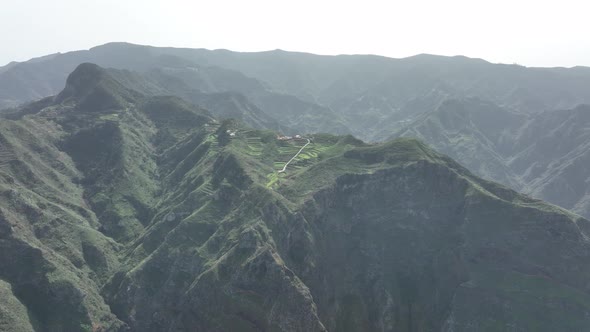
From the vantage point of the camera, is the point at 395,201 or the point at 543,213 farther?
the point at 395,201

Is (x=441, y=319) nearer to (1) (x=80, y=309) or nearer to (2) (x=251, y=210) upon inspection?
(2) (x=251, y=210)

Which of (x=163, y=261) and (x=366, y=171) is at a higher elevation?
(x=366, y=171)

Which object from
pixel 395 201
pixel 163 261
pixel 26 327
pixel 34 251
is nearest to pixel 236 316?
pixel 163 261

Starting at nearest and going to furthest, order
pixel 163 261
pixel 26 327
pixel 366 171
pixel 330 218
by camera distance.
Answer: pixel 26 327
pixel 163 261
pixel 330 218
pixel 366 171

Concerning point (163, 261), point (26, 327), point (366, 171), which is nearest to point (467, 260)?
point (366, 171)

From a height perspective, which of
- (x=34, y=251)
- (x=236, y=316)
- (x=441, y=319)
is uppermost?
(x=34, y=251)

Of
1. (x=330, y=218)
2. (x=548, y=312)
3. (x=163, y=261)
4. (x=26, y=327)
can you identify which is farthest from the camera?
(x=330, y=218)
